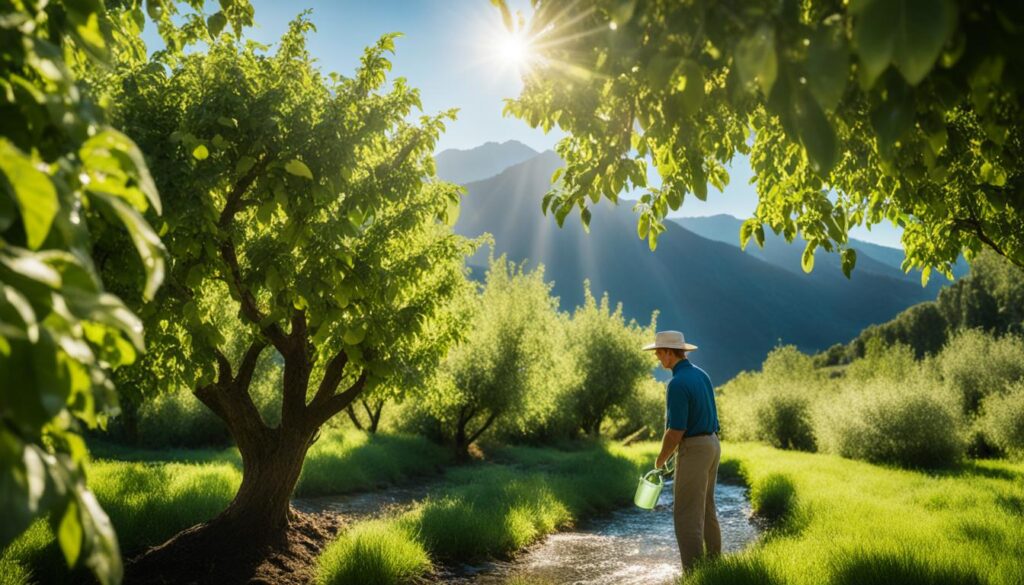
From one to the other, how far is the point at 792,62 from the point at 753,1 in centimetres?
20

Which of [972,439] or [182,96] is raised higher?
[182,96]

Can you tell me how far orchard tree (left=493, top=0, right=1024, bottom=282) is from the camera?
1348 mm

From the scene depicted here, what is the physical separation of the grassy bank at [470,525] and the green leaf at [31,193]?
22.4ft

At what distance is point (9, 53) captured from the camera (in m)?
1.50

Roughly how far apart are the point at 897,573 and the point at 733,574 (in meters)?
1.53

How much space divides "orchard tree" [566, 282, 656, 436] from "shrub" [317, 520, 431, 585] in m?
26.5

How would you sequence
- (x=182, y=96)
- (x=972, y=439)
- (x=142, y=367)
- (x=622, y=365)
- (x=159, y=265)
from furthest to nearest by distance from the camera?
(x=622, y=365) → (x=972, y=439) → (x=142, y=367) → (x=182, y=96) → (x=159, y=265)

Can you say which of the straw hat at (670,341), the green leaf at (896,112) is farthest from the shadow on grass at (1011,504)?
the green leaf at (896,112)

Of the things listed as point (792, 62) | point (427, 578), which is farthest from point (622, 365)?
point (792, 62)

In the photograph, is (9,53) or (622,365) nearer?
(9,53)

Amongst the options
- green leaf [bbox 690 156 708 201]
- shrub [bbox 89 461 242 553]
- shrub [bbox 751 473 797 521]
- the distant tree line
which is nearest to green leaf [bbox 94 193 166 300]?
green leaf [bbox 690 156 708 201]

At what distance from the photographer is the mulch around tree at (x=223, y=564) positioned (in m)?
6.77

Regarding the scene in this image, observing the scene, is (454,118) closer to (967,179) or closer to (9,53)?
(967,179)

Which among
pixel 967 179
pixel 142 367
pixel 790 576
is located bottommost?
pixel 790 576
